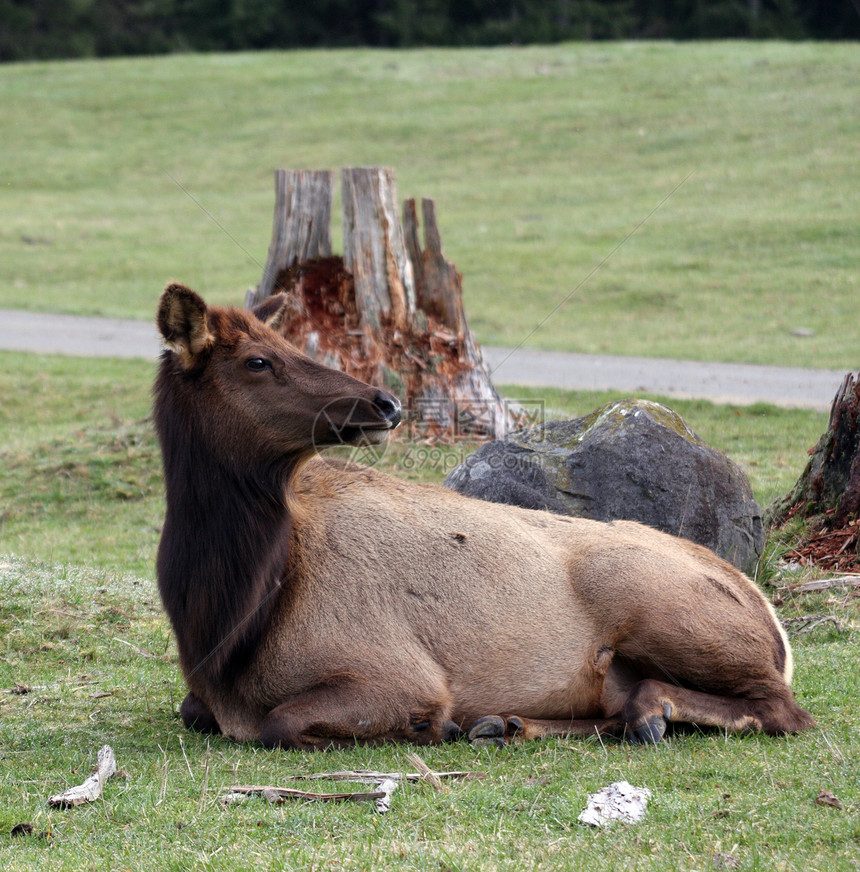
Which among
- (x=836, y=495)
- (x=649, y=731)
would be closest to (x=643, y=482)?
(x=836, y=495)

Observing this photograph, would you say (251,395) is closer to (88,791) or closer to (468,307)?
(88,791)

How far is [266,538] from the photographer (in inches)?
237

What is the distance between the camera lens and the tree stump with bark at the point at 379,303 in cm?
1367

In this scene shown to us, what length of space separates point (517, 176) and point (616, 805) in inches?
1469

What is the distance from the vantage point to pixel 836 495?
9.75 metres

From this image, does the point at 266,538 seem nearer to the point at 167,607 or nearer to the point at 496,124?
the point at 167,607

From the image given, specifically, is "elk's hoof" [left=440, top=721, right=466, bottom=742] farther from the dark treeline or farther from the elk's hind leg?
the dark treeline

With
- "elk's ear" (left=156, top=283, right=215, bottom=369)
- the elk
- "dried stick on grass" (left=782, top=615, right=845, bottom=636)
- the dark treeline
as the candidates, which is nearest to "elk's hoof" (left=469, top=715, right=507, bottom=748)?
the elk

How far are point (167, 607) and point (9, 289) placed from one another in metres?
26.7

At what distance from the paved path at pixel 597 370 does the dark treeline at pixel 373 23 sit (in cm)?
4742

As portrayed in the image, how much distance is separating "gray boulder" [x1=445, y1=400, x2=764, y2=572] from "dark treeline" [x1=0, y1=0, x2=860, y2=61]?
5945 centimetres

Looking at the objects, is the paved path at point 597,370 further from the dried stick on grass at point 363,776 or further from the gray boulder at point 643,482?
the dried stick on grass at point 363,776

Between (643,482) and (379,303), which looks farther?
(379,303)

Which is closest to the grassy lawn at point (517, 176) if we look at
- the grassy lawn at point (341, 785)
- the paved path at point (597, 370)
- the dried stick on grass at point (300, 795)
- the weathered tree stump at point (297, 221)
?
the paved path at point (597, 370)
